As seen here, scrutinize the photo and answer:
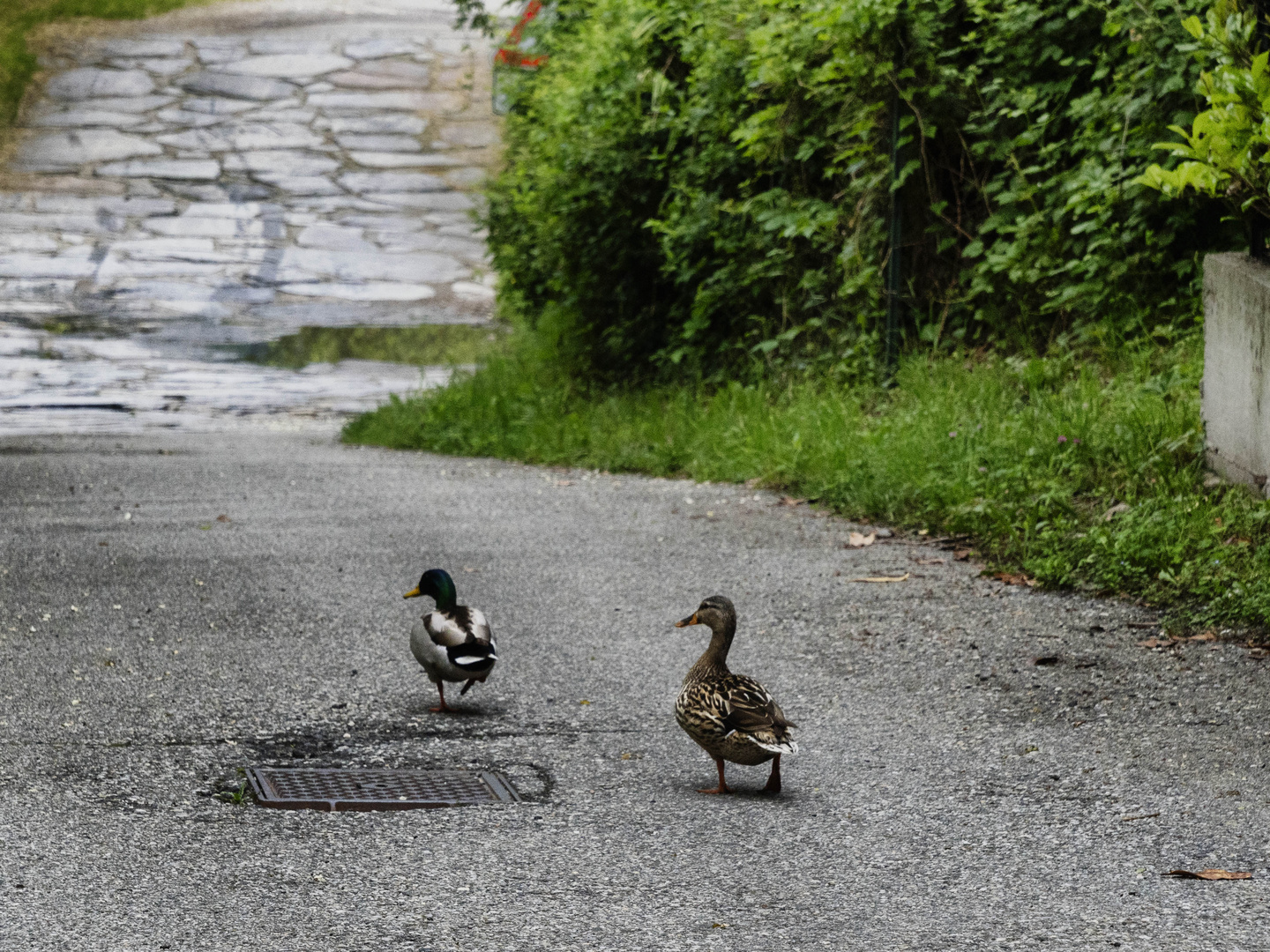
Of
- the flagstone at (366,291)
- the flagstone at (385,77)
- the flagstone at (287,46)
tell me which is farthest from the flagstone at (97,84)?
the flagstone at (366,291)

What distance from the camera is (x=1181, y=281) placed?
799 centimetres

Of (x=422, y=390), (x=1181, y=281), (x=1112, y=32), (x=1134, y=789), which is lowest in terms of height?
(x=422, y=390)

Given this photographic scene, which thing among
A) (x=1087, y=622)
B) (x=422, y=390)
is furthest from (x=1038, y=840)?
(x=422, y=390)

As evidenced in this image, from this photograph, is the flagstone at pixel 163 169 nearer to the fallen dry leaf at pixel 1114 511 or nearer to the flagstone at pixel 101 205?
the flagstone at pixel 101 205

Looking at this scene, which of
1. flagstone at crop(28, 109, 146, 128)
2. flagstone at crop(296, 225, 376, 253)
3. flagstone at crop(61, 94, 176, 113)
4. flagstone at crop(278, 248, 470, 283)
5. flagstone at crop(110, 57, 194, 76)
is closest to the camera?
flagstone at crop(278, 248, 470, 283)

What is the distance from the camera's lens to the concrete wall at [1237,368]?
6055 millimetres

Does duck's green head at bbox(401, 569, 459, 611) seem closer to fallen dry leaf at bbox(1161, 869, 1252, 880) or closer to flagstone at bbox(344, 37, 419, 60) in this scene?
fallen dry leaf at bbox(1161, 869, 1252, 880)

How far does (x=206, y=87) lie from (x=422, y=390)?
40.8ft

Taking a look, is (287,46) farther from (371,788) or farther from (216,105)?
(371,788)

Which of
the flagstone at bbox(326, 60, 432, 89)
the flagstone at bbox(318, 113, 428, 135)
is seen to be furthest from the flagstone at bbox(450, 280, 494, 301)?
the flagstone at bbox(326, 60, 432, 89)

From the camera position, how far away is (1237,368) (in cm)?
627

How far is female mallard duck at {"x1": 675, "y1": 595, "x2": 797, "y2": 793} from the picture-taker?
12.9 feet

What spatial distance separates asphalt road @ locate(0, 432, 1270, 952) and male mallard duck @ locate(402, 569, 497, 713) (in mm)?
157

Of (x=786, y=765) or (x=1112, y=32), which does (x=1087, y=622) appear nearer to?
(x=786, y=765)
